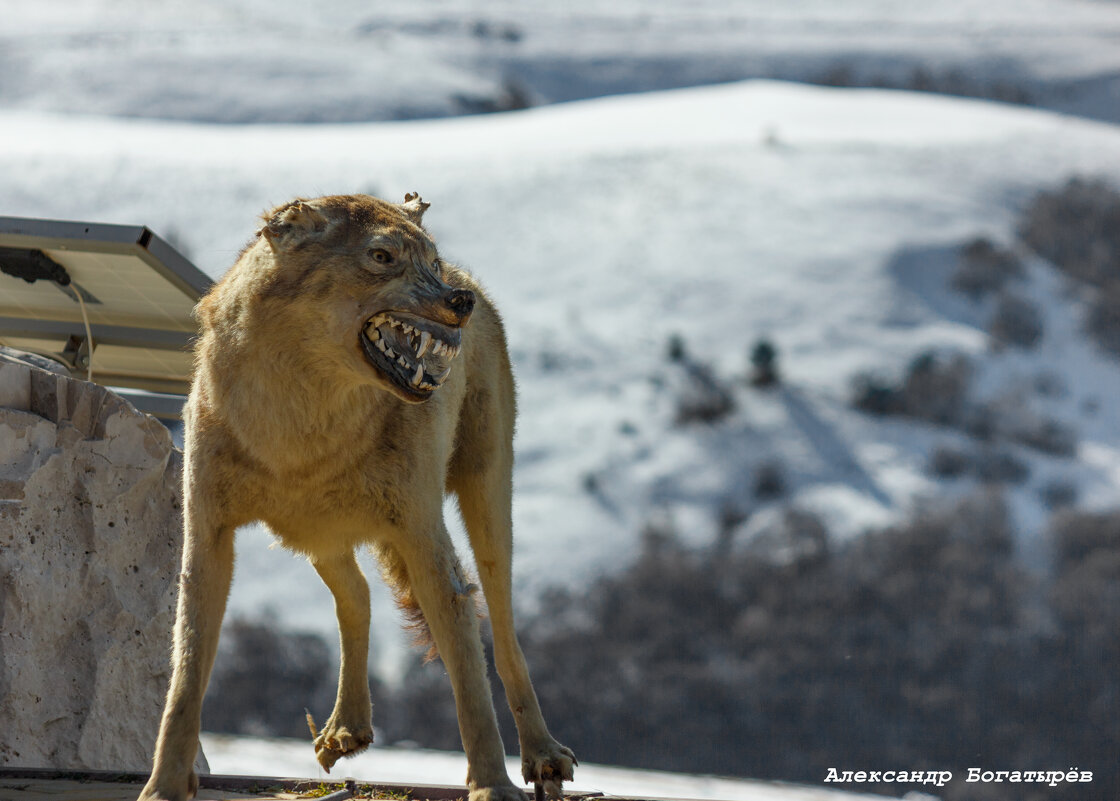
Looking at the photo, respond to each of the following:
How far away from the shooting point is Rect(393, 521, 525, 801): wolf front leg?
5129mm

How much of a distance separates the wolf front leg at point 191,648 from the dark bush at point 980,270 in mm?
60856

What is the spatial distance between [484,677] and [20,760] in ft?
10.8

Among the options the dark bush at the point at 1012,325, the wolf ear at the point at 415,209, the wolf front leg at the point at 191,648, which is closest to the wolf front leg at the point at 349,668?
the wolf front leg at the point at 191,648

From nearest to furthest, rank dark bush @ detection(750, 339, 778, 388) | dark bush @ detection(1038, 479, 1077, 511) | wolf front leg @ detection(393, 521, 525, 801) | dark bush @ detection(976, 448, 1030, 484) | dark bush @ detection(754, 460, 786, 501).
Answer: wolf front leg @ detection(393, 521, 525, 801) → dark bush @ detection(1038, 479, 1077, 511) → dark bush @ detection(754, 460, 786, 501) → dark bush @ detection(976, 448, 1030, 484) → dark bush @ detection(750, 339, 778, 388)

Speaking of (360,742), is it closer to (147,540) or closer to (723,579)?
(147,540)

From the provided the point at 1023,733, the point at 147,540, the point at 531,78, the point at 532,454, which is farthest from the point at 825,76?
the point at 147,540

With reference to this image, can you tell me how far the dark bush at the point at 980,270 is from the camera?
205 feet

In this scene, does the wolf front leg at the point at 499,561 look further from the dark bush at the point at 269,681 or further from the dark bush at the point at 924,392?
the dark bush at the point at 924,392

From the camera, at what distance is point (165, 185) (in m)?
64.2

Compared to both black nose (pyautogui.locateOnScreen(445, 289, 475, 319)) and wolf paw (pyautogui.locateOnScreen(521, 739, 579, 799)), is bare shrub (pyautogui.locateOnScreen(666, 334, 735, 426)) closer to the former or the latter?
wolf paw (pyautogui.locateOnScreen(521, 739, 579, 799))

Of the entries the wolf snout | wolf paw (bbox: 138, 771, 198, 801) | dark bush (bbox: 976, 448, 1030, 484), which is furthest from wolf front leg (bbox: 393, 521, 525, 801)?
dark bush (bbox: 976, 448, 1030, 484)

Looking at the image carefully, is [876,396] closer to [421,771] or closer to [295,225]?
[421,771]

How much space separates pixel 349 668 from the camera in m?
6.62

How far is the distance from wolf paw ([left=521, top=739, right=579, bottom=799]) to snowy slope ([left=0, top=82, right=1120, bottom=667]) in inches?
1800
